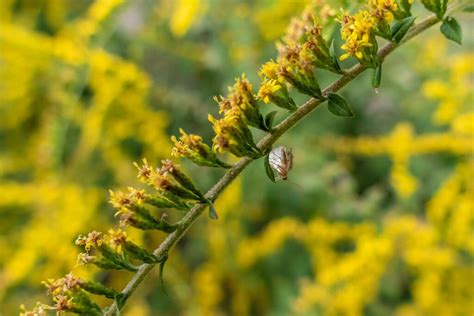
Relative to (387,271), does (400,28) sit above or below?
above

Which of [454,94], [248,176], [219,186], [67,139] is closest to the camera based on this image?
[219,186]

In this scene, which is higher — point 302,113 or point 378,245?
point 302,113

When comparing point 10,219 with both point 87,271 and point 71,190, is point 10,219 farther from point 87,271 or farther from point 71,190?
point 87,271

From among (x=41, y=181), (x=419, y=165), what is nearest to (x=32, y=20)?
(x=41, y=181)

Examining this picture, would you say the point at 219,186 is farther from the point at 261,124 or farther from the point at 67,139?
the point at 67,139

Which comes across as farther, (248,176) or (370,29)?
(248,176)

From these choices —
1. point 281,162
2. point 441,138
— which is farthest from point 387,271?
point 281,162

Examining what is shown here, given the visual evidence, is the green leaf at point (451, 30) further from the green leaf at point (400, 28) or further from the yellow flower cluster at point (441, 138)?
the yellow flower cluster at point (441, 138)

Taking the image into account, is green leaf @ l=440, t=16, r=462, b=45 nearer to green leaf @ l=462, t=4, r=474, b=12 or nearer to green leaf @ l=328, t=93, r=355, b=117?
green leaf @ l=462, t=4, r=474, b=12
